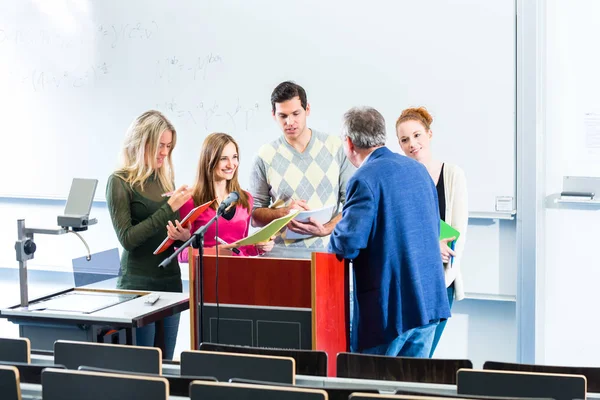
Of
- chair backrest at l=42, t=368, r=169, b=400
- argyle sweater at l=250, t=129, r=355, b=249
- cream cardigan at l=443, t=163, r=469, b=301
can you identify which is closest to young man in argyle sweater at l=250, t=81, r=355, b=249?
argyle sweater at l=250, t=129, r=355, b=249

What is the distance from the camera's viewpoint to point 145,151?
4.61m

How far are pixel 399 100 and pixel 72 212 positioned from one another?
6.98 ft

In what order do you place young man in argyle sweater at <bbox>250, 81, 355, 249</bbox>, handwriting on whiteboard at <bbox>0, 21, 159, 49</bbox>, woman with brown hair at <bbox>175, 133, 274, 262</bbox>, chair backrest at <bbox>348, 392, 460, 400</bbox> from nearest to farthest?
1. chair backrest at <bbox>348, 392, 460, 400</bbox>
2. woman with brown hair at <bbox>175, 133, 274, 262</bbox>
3. young man in argyle sweater at <bbox>250, 81, 355, 249</bbox>
4. handwriting on whiteboard at <bbox>0, 21, 159, 49</bbox>

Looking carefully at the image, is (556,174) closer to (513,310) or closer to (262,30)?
(513,310)

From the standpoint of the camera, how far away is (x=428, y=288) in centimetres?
375

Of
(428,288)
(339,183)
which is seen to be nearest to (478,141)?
(339,183)

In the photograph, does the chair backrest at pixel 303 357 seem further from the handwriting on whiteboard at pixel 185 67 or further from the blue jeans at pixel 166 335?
the handwriting on whiteboard at pixel 185 67

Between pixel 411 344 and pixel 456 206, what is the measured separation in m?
1.07

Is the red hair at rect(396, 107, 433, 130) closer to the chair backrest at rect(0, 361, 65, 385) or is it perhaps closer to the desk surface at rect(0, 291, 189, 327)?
the desk surface at rect(0, 291, 189, 327)

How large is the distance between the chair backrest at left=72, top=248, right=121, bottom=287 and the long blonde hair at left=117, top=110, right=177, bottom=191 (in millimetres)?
594

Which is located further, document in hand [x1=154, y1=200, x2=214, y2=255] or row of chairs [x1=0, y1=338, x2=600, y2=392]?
document in hand [x1=154, y1=200, x2=214, y2=255]

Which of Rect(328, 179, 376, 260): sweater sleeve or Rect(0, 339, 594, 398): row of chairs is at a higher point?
Rect(328, 179, 376, 260): sweater sleeve

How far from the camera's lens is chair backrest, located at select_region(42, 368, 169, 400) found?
89.7 inches

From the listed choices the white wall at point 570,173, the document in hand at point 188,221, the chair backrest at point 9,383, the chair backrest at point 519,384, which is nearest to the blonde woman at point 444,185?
the white wall at point 570,173
